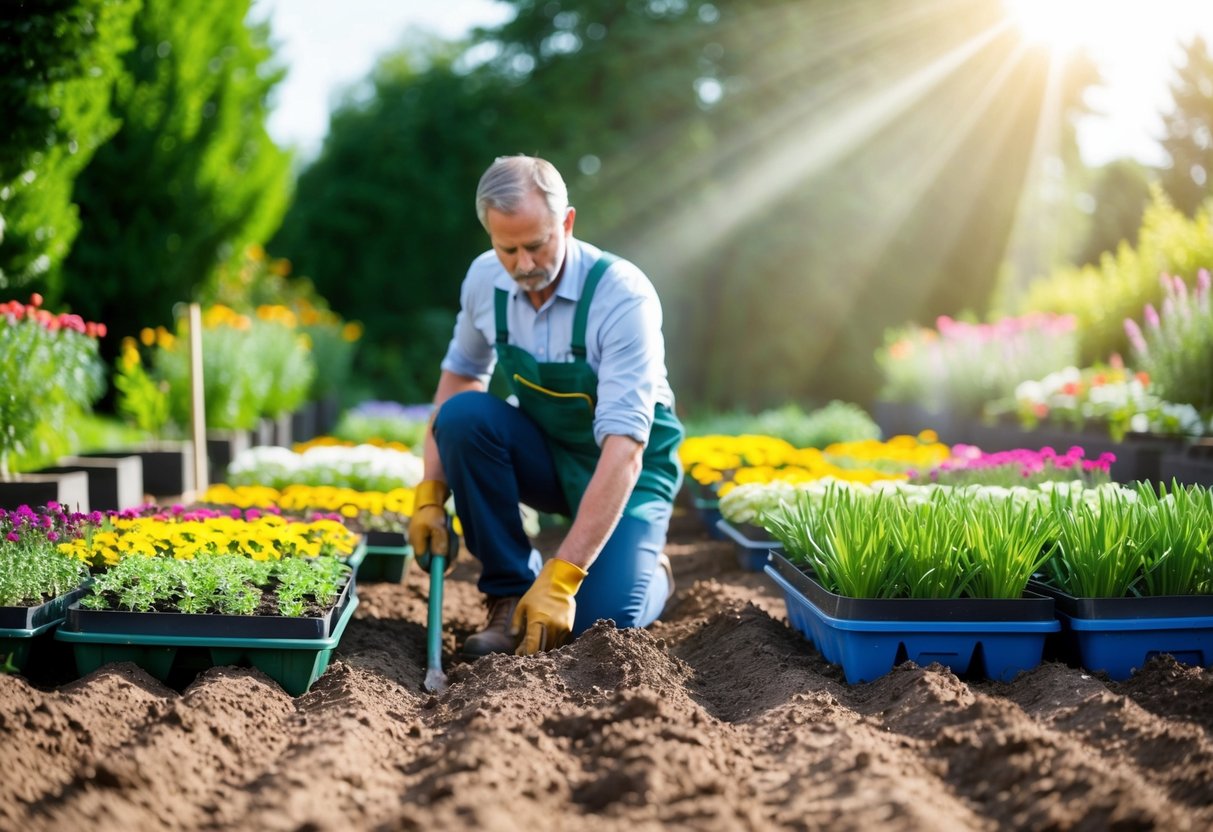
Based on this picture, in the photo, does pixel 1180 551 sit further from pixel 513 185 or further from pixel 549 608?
pixel 513 185

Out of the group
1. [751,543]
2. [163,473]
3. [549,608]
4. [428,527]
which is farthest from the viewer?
[163,473]

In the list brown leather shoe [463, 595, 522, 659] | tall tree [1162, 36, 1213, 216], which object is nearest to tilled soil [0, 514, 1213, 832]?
brown leather shoe [463, 595, 522, 659]

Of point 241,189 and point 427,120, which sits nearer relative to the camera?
point 241,189

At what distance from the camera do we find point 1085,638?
2.65 metres

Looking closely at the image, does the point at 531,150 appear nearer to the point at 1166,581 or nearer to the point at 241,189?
the point at 241,189

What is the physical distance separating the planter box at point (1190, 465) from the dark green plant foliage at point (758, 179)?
8.88m

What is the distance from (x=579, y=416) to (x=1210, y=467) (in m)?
2.55

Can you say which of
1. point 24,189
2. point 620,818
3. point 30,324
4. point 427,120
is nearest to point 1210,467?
point 620,818

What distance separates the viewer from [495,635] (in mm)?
3191

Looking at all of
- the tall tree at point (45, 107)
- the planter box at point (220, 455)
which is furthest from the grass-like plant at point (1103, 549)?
the planter box at point (220, 455)

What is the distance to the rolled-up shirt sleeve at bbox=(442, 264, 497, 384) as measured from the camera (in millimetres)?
3529

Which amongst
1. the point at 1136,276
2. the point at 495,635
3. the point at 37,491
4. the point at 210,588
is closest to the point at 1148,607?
the point at 495,635

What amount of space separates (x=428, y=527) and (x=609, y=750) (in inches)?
60.7

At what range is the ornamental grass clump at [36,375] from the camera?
4.04 metres
